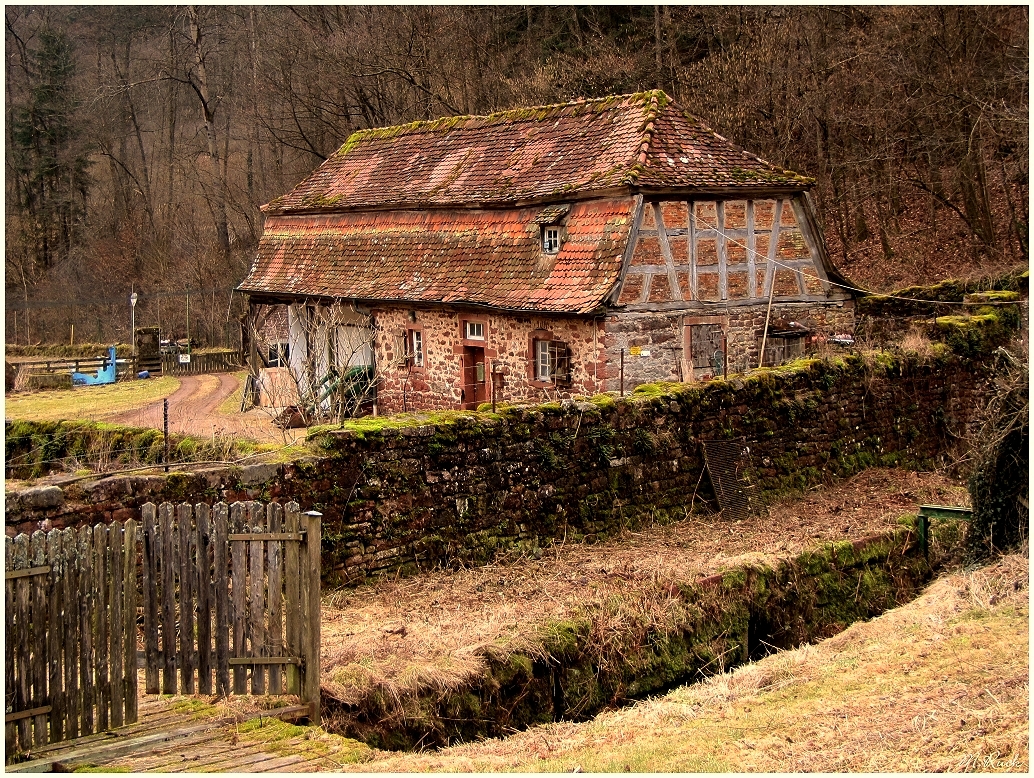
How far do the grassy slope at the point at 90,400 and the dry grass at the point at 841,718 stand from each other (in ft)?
60.5

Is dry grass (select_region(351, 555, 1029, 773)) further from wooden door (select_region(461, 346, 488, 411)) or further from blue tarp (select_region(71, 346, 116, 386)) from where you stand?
blue tarp (select_region(71, 346, 116, 386))

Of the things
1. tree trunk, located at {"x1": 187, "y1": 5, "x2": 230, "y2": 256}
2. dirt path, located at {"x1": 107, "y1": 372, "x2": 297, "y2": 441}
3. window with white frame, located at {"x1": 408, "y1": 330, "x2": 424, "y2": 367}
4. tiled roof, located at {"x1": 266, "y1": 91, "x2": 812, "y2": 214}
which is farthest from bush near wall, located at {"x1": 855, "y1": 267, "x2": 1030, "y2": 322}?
tree trunk, located at {"x1": 187, "y1": 5, "x2": 230, "y2": 256}

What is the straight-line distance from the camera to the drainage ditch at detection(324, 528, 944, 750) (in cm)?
883

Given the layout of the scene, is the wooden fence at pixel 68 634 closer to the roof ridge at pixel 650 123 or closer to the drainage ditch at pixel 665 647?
the drainage ditch at pixel 665 647

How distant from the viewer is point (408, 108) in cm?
3925

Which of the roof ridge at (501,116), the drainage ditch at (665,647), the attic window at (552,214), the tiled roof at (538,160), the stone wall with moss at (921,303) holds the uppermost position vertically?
the roof ridge at (501,116)

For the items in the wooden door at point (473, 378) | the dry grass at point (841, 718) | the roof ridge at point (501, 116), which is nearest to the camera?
the dry grass at point (841, 718)

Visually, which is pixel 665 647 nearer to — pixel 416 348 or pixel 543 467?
pixel 543 467

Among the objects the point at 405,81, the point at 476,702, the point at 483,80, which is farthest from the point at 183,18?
the point at 476,702

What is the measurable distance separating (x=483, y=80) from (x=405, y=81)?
124 inches

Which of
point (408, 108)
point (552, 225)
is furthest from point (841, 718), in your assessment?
point (408, 108)

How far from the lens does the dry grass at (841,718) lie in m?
6.61

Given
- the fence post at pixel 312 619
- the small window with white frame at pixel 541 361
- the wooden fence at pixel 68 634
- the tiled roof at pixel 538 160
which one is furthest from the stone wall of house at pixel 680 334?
the wooden fence at pixel 68 634

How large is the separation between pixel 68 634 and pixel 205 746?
43.1 inches
